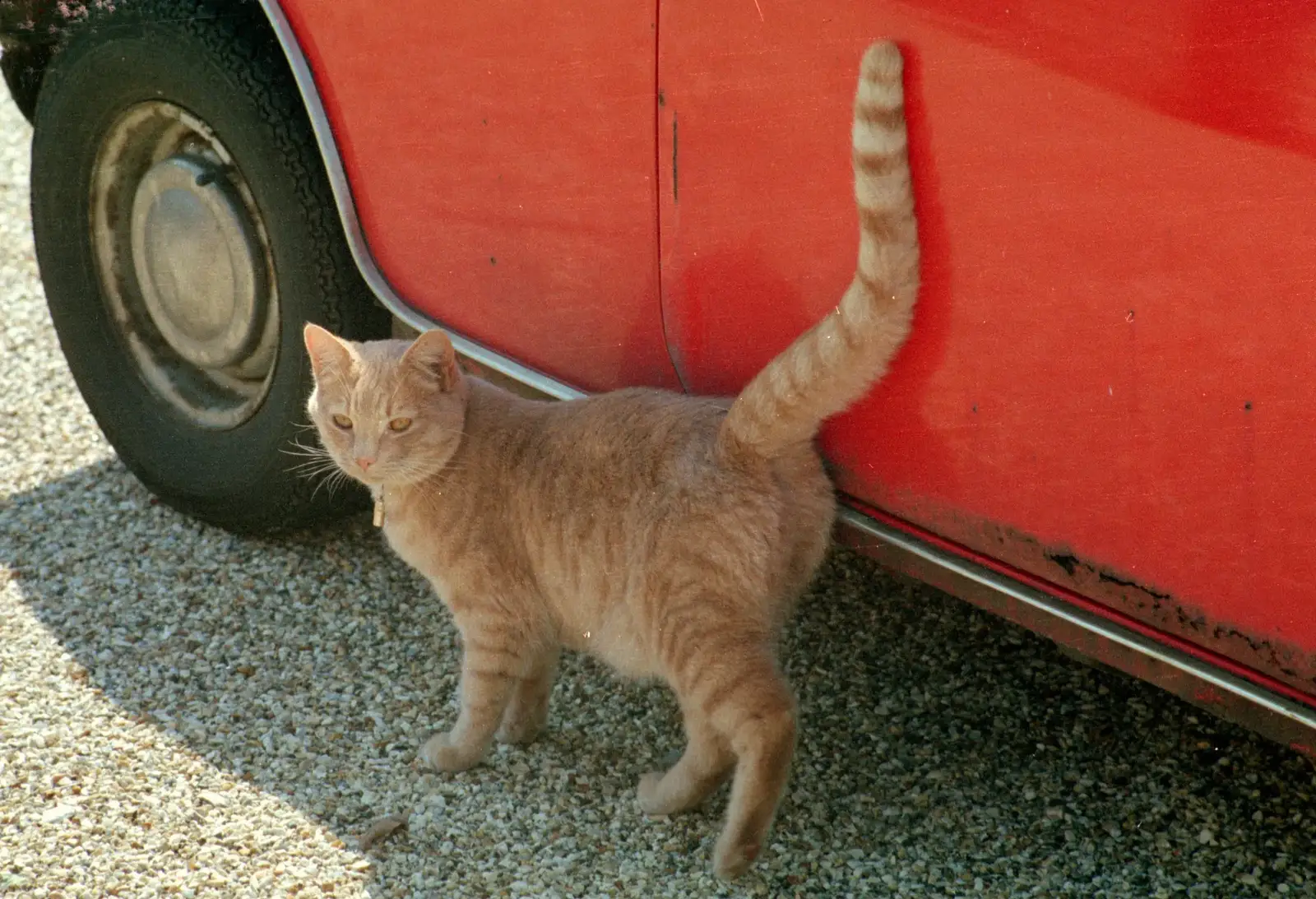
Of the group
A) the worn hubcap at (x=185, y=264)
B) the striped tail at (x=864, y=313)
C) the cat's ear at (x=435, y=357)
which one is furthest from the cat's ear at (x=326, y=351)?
the striped tail at (x=864, y=313)

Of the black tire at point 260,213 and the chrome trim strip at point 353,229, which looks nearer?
the chrome trim strip at point 353,229

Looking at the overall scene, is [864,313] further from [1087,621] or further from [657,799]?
[657,799]

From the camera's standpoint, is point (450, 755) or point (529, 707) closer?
point (450, 755)

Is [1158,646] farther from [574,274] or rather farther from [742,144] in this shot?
[574,274]

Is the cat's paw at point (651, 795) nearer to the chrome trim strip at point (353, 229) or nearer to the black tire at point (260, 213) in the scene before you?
the chrome trim strip at point (353, 229)

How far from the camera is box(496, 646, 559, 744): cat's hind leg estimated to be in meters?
3.38

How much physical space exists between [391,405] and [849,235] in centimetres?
117

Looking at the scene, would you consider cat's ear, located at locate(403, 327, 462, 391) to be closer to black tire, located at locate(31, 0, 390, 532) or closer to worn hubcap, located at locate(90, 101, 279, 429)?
black tire, located at locate(31, 0, 390, 532)

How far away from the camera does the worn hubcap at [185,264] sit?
3914 millimetres

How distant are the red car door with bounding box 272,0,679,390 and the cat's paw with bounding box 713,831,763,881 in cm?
101

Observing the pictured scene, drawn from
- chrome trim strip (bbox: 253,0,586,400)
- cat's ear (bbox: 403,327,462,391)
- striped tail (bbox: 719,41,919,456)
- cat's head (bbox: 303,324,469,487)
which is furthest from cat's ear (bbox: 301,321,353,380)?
striped tail (bbox: 719,41,919,456)

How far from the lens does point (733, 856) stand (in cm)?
286

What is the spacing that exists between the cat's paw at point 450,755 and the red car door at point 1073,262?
3.72ft

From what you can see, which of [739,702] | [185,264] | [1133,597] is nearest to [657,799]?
[739,702]
